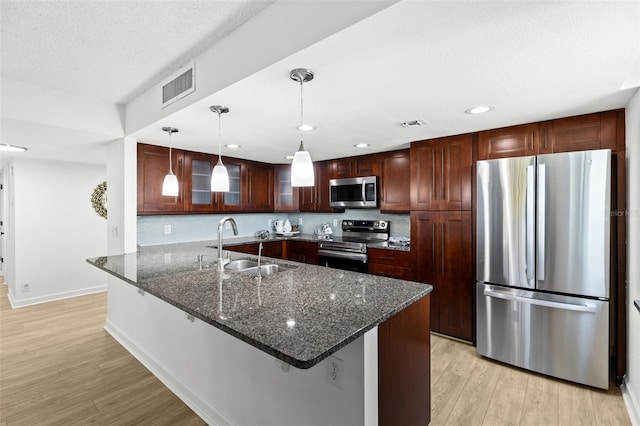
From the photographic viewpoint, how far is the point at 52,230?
4418mm

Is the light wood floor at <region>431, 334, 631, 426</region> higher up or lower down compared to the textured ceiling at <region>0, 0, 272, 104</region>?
lower down

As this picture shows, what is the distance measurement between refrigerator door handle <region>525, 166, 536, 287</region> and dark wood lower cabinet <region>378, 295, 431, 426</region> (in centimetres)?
127

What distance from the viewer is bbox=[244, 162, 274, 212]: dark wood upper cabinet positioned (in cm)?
449

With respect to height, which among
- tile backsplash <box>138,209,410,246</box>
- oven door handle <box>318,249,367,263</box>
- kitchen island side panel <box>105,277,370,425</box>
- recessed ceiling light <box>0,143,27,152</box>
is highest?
recessed ceiling light <box>0,143,27,152</box>

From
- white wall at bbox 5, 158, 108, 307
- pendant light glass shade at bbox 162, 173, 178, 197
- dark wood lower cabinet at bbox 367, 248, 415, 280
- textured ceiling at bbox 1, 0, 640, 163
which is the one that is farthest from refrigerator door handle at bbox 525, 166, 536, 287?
white wall at bbox 5, 158, 108, 307

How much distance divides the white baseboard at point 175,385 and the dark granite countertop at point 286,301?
850 millimetres

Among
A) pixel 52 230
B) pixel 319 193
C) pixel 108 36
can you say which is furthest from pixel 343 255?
A: pixel 52 230

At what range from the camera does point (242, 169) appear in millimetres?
4406

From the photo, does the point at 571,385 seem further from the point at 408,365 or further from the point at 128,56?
the point at 128,56

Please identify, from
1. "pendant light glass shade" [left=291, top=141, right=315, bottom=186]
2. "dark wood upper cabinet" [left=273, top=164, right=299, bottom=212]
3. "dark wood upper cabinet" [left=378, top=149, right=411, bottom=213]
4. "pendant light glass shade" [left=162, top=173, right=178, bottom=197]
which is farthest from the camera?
"dark wood upper cabinet" [left=273, top=164, right=299, bottom=212]

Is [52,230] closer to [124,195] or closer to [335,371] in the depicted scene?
[124,195]

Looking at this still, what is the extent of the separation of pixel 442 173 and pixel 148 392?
3.21 metres

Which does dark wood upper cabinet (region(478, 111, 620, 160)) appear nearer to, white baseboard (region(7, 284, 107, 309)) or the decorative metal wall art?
the decorative metal wall art

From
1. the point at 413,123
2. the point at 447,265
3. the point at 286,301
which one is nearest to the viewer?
the point at 286,301
